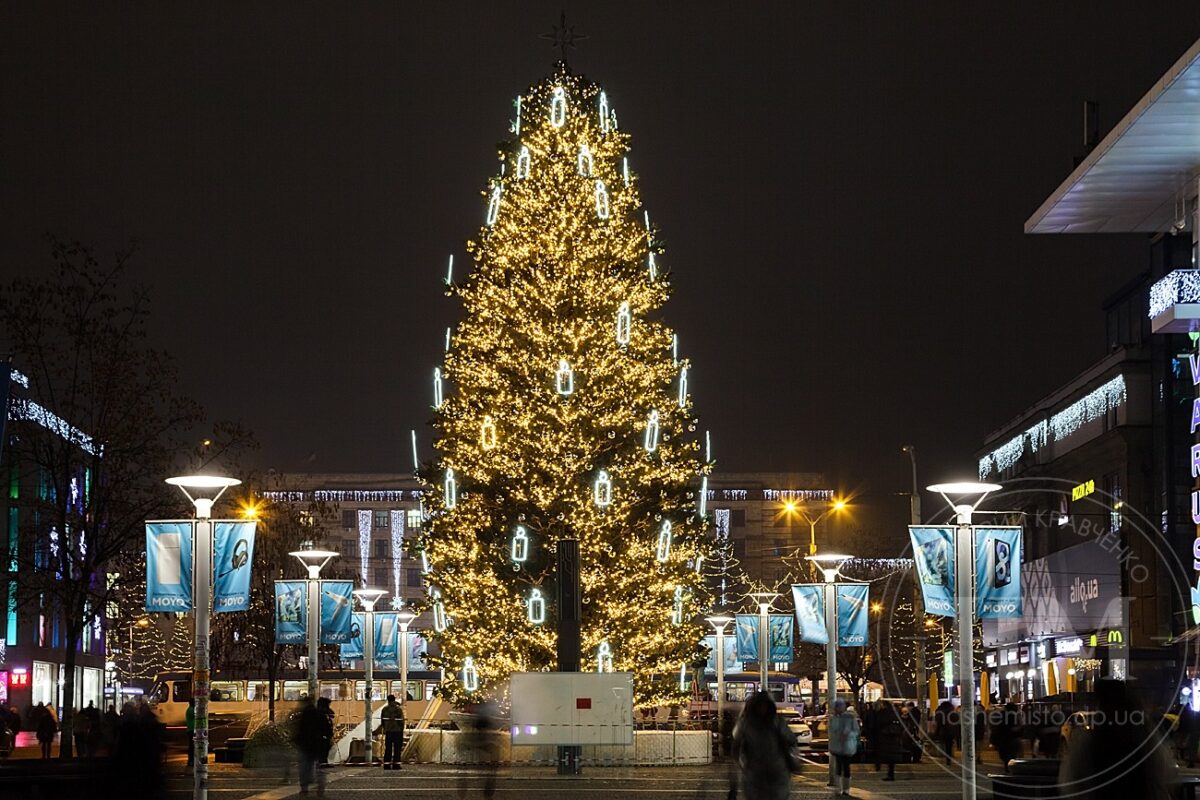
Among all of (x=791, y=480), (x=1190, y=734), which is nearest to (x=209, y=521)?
(x=1190, y=734)

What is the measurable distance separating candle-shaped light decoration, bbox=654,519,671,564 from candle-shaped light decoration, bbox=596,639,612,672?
2.47 meters

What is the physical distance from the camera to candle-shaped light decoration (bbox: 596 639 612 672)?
46062 millimetres

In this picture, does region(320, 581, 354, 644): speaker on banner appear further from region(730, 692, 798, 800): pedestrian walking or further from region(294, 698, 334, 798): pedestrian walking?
region(730, 692, 798, 800): pedestrian walking

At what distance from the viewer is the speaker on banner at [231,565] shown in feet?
92.1

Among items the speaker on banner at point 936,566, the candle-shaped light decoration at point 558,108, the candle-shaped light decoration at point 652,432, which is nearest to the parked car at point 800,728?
the candle-shaped light decoration at point 652,432

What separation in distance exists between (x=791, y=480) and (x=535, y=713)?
482 ft

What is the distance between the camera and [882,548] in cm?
10775

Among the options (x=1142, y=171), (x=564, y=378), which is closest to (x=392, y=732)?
(x=564, y=378)

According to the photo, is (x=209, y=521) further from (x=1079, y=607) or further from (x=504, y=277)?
(x=1079, y=607)

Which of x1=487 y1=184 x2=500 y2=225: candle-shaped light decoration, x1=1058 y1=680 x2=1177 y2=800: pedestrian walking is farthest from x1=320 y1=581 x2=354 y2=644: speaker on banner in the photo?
x1=1058 y1=680 x2=1177 y2=800: pedestrian walking

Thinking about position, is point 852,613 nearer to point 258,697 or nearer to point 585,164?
point 585,164

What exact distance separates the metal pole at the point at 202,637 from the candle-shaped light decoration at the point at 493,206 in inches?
897

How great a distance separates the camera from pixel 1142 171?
190 feet

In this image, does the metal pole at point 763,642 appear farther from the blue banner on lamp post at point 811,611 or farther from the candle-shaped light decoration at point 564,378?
the blue banner on lamp post at point 811,611
